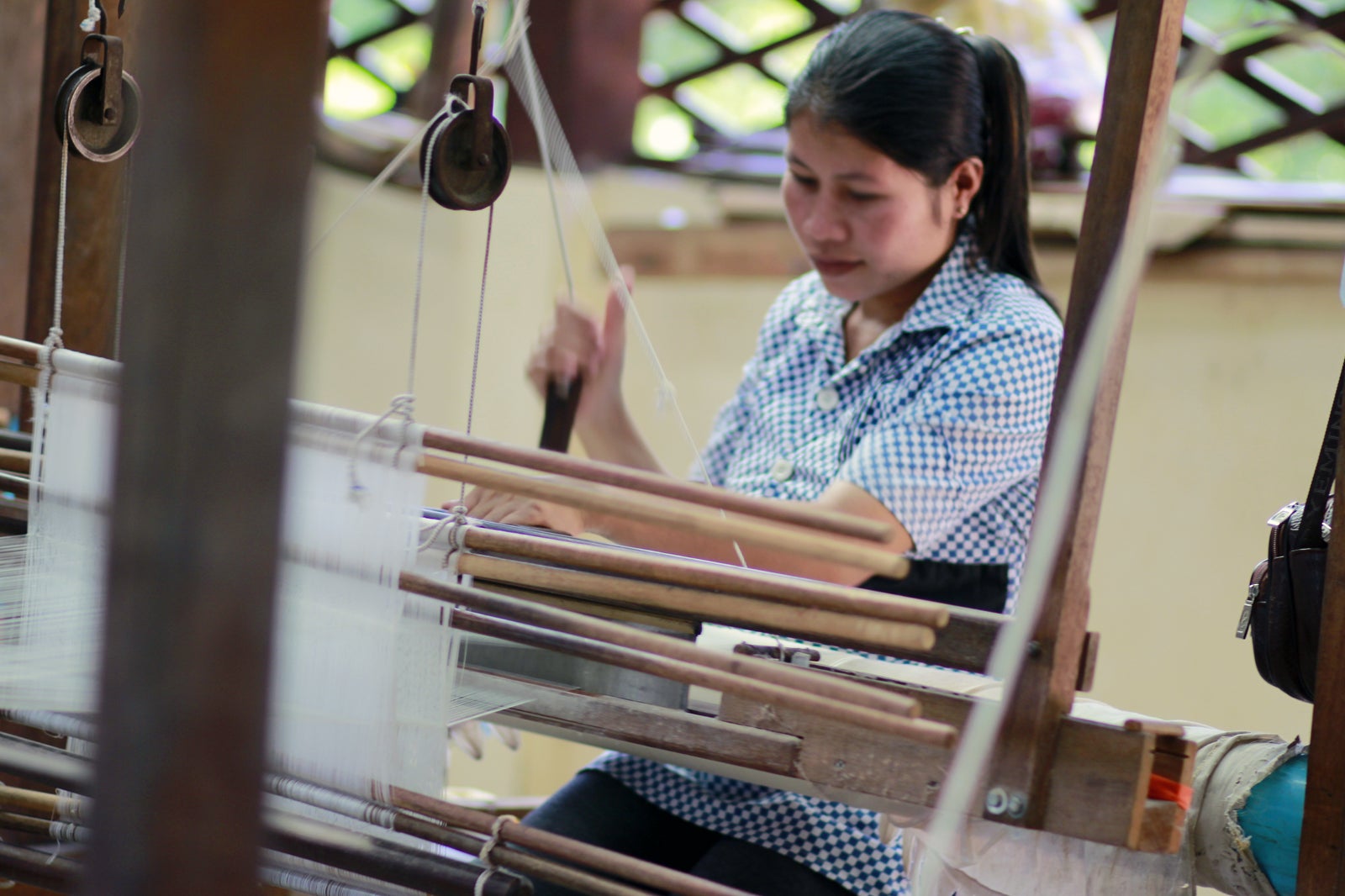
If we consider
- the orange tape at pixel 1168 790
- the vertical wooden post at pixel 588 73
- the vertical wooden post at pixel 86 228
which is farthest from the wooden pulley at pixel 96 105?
the vertical wooden post at pixel 588 73

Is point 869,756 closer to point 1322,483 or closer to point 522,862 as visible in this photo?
point 522,862

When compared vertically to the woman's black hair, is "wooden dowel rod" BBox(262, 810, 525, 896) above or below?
below

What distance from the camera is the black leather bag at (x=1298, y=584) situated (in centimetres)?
107

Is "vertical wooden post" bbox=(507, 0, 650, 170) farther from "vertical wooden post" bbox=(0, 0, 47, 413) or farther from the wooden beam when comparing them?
the wooden beam

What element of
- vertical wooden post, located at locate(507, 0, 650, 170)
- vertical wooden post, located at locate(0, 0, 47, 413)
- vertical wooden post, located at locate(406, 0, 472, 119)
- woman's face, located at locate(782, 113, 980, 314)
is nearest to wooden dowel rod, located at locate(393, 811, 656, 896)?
woman's face, located at locate(782, 113, 980, 314)

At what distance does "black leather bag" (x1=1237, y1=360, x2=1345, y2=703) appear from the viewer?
1.07 m

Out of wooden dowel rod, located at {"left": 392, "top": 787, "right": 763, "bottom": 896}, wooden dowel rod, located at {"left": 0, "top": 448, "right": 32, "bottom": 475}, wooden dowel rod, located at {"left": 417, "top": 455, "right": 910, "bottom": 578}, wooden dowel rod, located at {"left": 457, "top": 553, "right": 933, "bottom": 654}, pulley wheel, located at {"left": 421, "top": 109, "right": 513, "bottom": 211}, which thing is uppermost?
pulley wheel, located at {"left": 421, "top": 109, "right": 513, "bottom": 211}

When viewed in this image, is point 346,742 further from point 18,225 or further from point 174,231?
point 18,225

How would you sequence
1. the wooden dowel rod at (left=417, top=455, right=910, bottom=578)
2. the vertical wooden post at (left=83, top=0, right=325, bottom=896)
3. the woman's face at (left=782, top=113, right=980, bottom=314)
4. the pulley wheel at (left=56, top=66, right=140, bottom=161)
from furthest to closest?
the woman's face at (left=782, top=113, right=980, bottom=314) < the pulley wheel at (left=56, top=66, right=140, bottom=161) < the wooden dowel rod at (left=417, top=455, right=910, bottom=578) < the vertical wooden post at (left=83, top=0, right=325, bottom=896)

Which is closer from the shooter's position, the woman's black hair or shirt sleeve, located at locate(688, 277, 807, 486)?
the woman's black hair

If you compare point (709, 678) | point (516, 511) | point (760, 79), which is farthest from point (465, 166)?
point (760, 79)

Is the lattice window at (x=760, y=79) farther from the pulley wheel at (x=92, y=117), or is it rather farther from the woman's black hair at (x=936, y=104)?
the pulley wheel at (x=92, y=117)

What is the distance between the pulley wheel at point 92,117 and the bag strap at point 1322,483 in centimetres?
106

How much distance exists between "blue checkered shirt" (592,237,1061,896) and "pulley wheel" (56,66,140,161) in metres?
0.75
